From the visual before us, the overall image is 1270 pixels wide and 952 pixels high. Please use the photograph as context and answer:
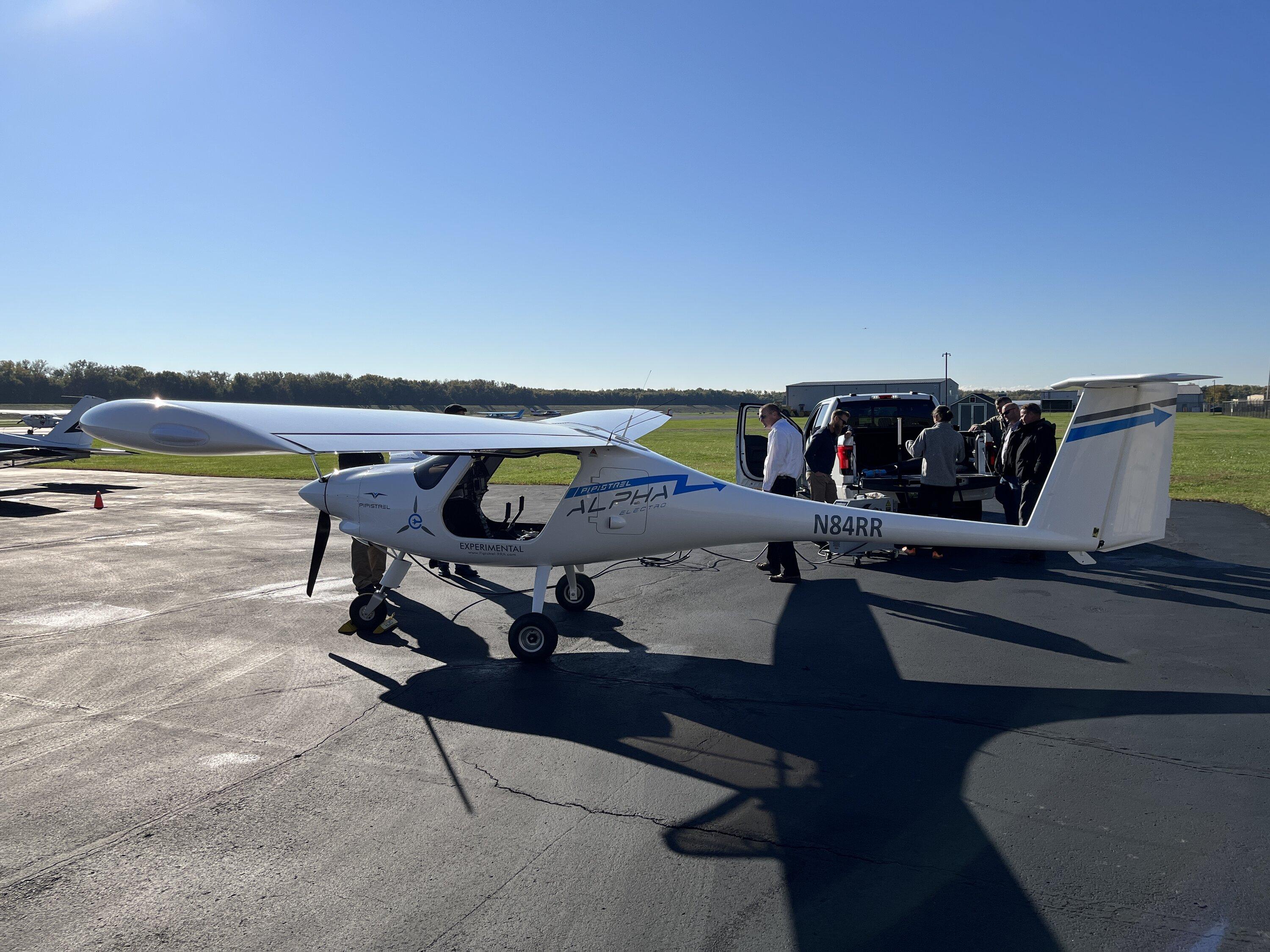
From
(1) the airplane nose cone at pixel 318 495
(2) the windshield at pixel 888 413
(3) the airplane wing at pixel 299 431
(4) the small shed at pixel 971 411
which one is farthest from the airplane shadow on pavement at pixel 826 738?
(4) the small shed at pixel 971 411

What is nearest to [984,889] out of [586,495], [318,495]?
[586,495]

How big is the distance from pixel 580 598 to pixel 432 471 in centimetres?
217

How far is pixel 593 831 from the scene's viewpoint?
12.6 feet

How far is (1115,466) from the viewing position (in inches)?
233

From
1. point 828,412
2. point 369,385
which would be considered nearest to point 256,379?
point 369,385

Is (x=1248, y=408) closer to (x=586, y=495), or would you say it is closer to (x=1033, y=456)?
(x=1033, y=456)

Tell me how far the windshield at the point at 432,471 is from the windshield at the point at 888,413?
23.9 feet

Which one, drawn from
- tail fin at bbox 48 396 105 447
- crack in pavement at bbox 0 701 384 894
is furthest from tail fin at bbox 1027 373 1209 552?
tail fin at bbox 48 396 105 447

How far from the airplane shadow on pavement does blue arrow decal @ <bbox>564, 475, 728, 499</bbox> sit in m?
1.47

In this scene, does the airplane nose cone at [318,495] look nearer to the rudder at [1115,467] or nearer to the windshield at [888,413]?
the rudder at [1115,467]

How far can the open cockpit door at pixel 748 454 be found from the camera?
12.0 meters

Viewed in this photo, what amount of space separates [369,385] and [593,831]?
5885 cm

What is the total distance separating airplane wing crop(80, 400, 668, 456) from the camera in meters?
4.35

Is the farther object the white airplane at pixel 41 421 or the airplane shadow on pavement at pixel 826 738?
the white airplane at pixel 41 421
